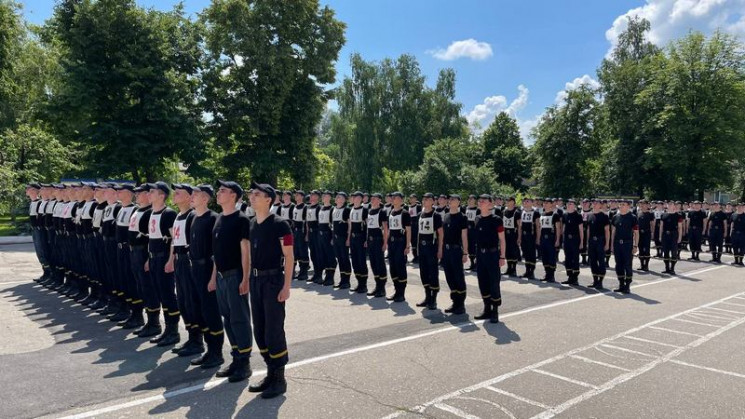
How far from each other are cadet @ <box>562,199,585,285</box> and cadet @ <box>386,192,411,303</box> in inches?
194

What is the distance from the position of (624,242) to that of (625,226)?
40cm

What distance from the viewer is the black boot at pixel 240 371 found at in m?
5.65

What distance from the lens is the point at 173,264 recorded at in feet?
22.3

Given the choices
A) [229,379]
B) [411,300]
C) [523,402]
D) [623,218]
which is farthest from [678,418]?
[623,218]

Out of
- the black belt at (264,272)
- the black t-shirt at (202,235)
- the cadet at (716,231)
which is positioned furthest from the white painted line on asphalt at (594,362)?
the cadet at (716,231)

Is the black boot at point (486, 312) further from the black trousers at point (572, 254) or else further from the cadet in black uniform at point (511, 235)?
the cadet in black uniform at point (511, 235)

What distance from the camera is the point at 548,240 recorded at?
533 inches

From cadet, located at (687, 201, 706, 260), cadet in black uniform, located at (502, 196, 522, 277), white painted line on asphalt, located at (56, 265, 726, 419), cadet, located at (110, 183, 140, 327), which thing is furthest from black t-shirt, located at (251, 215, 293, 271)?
cadet, located at (687, 201, 706, 260)

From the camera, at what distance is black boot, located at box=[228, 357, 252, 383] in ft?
18.5

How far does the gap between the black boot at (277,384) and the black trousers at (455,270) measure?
14.9ft

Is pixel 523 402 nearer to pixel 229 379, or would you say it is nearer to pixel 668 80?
pixel 229 379

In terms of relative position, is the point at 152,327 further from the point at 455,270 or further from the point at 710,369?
the point at 710,369

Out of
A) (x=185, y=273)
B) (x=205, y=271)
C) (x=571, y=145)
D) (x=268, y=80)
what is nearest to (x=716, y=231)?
(x=205, y=271)

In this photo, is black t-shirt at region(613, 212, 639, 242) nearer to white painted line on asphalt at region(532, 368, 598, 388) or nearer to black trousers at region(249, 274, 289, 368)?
white painted line on asphalt at region(532, 368, 598, 388)
